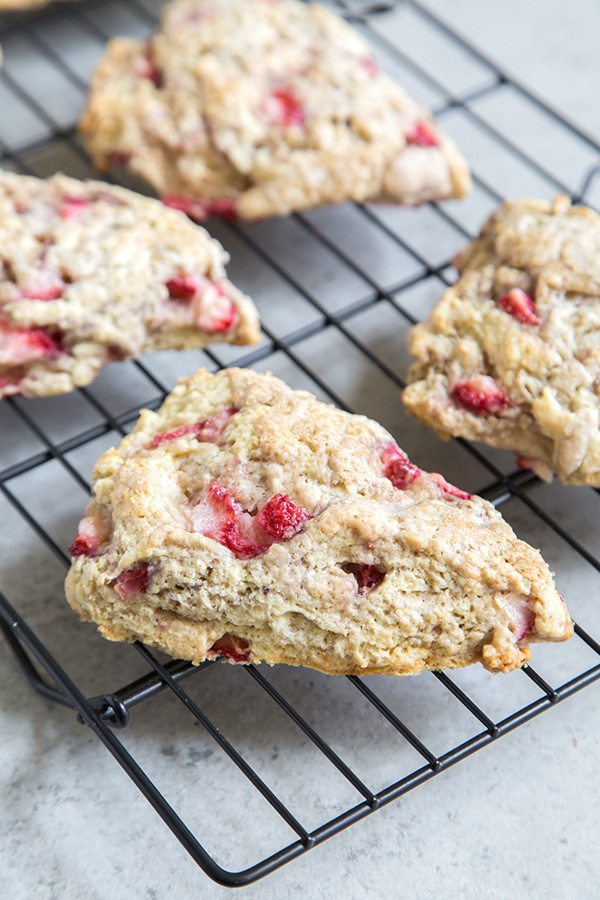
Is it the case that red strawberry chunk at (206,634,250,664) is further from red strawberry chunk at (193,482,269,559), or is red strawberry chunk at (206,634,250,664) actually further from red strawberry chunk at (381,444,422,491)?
red strawberry chunk at (381,444,422,491)

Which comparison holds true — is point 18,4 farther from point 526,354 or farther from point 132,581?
point 132,581

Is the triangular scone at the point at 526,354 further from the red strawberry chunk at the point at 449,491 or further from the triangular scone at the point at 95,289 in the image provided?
the triangular scone at the point at 95,289

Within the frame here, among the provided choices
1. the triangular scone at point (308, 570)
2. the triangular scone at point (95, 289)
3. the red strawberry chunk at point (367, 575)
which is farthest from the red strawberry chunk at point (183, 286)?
the red strawberry chunk at point (367, 575)

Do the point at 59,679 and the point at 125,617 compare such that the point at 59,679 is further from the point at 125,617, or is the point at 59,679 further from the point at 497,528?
the point at 497,528

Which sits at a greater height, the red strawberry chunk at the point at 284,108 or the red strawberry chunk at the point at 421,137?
the red strawberry chunk at the point at 421,137

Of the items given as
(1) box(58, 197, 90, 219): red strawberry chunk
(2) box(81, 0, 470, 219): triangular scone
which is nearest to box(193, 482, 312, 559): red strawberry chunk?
(1) box(58, 197, 90, 219): red strawberry chunk

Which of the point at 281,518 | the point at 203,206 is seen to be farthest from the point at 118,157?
the point at 281,518
